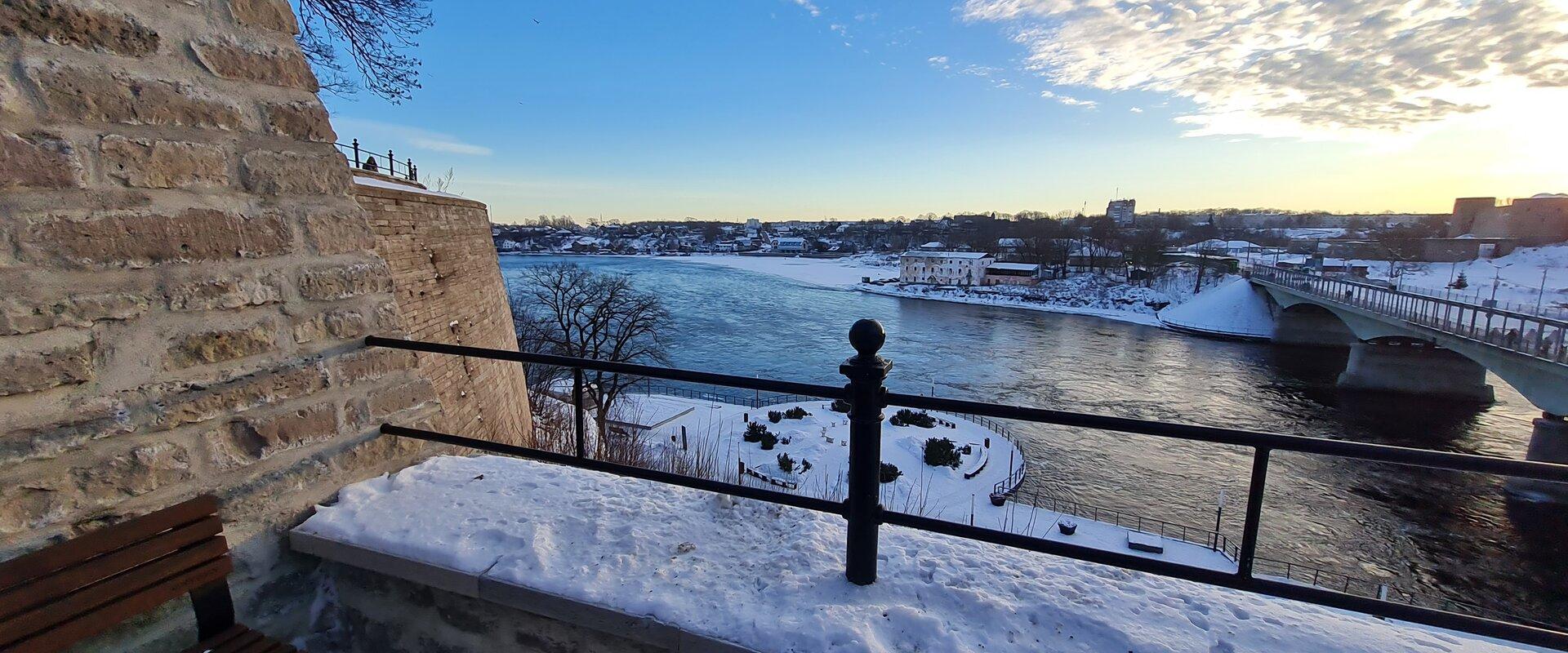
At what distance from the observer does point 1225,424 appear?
24.2 m

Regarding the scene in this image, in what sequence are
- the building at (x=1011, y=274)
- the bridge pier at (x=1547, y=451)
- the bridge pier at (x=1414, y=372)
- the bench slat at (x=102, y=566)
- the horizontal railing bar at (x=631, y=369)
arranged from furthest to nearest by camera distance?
the building at (x=1011, y=274), the bridge pier at (x=1414, y=372), the bridge pier at (x=1547, y=451), the horizontal railing bar at (x=631, y=369), the bench slat at (x=102, y=566)

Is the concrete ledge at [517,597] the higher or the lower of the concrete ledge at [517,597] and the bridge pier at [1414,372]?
the higher

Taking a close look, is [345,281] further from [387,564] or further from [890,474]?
[890,474]

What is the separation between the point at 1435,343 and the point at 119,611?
4022 cm

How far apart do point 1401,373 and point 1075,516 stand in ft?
90.6

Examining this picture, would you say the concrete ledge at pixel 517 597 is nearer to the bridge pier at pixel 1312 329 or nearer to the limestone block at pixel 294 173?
the limestone block at pixel 294 173

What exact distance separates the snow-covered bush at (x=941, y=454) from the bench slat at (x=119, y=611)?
1765cm

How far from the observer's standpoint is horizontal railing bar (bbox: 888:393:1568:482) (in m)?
1.49

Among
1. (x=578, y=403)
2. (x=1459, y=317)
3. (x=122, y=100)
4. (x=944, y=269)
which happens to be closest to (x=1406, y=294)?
(x=1459, y=317)

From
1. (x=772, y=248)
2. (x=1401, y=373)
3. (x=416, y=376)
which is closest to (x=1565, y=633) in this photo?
(x=416, y=376)

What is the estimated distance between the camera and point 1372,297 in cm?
3200

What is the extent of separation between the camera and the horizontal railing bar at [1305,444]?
1491 mm

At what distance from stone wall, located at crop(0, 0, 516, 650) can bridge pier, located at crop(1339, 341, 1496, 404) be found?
130ft

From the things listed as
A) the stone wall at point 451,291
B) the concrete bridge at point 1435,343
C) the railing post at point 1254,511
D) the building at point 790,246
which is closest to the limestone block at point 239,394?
the railing post at point 1254,511
